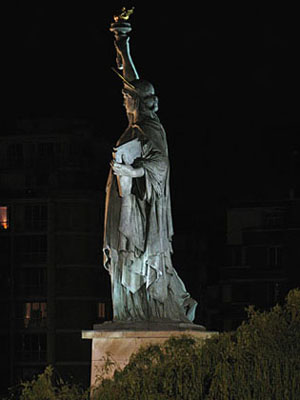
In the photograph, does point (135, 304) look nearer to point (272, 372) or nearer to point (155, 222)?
point (155, 222)

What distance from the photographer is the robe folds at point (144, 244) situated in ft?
84.4

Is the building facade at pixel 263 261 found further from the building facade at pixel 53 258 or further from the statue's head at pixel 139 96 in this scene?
the statue's head at pixel 139 96

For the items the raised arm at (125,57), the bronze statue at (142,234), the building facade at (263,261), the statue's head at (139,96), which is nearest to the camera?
the bronze statue at (142,234)

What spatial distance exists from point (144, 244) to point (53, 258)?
71.8 meters

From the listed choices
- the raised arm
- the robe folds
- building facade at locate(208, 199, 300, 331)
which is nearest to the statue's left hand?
the robe folds

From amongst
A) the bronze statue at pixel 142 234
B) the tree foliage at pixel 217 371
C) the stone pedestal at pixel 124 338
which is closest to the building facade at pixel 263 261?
the bronze statue at pixel 142 234

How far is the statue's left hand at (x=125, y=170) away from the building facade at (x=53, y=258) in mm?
66878

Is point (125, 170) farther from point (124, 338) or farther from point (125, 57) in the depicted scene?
point (124, 338)

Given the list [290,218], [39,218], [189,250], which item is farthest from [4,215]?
[290,218]

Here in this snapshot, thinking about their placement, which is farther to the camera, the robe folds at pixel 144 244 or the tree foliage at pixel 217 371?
the robe folds at pixel 144 244

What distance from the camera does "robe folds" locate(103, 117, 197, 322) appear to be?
25734 mm

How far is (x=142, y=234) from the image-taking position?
25859 millimetres

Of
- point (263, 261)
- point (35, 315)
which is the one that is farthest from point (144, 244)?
point (35, 315)

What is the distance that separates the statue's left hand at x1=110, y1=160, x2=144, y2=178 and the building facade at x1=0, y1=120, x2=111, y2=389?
219ft
